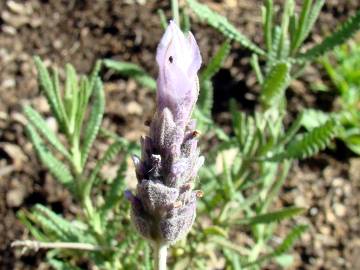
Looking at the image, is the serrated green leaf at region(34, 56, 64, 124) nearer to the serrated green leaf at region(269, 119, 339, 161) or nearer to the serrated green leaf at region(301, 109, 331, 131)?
the serrated green leaf at region(269, 119, 339, 161)

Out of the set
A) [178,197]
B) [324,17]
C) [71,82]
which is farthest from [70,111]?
[324,17]

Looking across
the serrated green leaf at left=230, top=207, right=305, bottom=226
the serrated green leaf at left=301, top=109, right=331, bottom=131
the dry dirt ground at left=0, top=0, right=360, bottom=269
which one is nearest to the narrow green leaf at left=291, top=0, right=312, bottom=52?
the serrated green leaf at left=230, top=207, right=305, bottom=226

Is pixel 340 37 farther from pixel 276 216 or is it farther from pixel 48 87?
pixel 48 87

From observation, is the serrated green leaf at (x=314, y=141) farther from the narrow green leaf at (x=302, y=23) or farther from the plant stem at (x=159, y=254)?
the plant stem at (x=159, y=254)

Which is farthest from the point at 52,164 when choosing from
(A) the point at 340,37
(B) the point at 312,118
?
(B) the point at 312,118

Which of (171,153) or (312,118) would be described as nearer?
(171,153)

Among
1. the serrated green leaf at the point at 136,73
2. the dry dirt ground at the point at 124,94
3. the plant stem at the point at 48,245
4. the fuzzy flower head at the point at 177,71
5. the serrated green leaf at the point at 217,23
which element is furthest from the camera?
the dry dirt ground at the point at 124,94

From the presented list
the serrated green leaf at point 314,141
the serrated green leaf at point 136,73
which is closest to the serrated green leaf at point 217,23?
the serrated green leaf at point 314,141
